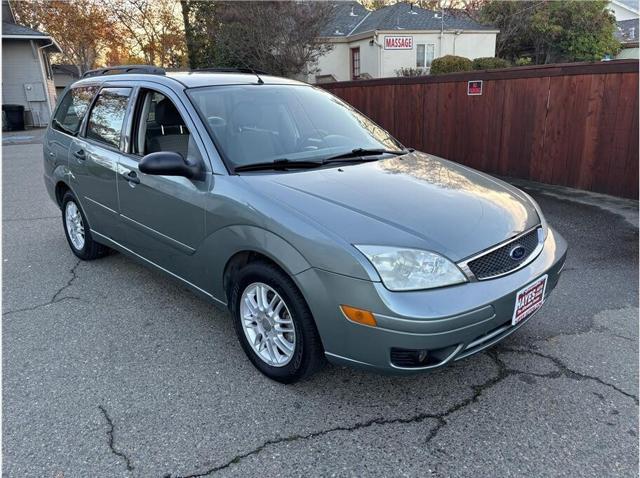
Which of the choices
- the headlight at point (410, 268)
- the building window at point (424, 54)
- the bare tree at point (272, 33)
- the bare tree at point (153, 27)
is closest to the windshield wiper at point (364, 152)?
the headlight at point (410, 268)

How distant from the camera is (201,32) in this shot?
25.0m

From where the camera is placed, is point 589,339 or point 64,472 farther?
A: point 589,339

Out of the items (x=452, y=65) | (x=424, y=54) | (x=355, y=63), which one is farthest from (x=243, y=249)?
(x=355, y=63)

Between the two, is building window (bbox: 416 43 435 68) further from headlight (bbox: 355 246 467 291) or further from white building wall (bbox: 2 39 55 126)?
headlight (bbox: 355 246 467 291)

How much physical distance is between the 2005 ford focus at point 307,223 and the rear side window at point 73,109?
322 mm

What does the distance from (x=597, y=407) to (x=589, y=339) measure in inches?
31.0

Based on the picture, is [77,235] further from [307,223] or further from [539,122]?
[539,122]

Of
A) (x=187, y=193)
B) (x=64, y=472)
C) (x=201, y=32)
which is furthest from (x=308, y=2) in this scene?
(x=64, y=472)

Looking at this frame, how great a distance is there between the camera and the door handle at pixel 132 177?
3549 millimetres

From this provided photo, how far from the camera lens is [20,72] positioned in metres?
22.5

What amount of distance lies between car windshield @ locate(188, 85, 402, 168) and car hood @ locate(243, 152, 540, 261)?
31 centimetres

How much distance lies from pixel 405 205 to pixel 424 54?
26617 millimetres

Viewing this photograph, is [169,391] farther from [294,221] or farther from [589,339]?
[589,339]

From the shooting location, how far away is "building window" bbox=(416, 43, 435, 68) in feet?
87.7
